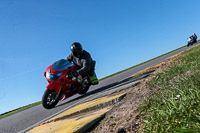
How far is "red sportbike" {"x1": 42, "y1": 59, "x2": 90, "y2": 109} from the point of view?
554 centimetres

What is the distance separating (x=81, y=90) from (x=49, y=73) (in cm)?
140

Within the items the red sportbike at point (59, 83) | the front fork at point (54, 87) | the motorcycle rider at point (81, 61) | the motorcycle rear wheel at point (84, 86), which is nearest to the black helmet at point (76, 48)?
the motorcycle rider at point (81, 61)

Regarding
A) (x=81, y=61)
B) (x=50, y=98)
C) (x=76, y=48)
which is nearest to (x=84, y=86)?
(x=81, y=61)

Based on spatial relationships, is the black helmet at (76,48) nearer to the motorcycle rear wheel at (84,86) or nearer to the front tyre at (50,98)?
the motorcycle rear wheel at (84,86)

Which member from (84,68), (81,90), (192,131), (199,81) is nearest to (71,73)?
(84,68)

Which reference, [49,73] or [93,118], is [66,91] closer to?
[49,73]

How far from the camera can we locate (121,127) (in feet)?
5.91

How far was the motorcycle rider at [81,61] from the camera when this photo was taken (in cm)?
640

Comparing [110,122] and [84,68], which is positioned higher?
[84,68]

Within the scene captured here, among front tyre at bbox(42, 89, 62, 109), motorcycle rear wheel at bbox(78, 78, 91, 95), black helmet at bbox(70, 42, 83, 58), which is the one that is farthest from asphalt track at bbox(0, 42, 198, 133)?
black helmet at bbox(70, 42, 83, 58)

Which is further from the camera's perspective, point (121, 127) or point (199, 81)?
point (199, 81)

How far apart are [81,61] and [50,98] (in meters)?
1.70

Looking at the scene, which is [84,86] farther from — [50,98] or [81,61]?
[50,98]

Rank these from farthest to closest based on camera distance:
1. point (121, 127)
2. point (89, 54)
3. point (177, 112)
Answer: point (89, 54) → point (121, 127) → point (177, 112)
